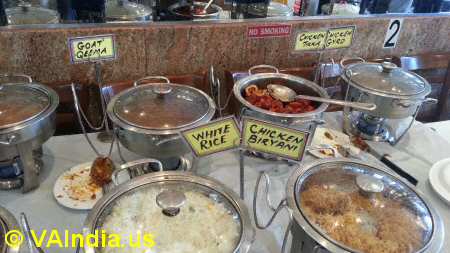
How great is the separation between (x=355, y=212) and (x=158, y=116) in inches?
26.3

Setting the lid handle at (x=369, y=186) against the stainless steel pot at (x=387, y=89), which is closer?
the lid handle at (x=369, y=186)

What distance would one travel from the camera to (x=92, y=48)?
1.44 m

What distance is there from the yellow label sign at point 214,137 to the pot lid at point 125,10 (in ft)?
3.22

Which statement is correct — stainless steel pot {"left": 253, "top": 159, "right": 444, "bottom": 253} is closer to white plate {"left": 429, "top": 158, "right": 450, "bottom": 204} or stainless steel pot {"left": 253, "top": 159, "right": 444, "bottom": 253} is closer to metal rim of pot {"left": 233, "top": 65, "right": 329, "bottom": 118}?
metal rim of pot {"left": 233, "top": 65, "right": 329, "bottom": 118}

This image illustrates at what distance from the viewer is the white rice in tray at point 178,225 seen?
761 millimetres

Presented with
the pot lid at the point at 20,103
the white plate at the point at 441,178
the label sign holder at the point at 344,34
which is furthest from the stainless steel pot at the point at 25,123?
the white plate at the point at 441,178

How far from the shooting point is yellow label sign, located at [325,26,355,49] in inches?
68.7

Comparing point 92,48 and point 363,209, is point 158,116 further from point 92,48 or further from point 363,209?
point 363,209

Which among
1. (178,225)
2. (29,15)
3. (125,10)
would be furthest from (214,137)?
(29,15)

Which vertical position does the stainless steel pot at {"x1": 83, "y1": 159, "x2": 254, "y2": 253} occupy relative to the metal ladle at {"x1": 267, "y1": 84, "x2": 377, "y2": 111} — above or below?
below

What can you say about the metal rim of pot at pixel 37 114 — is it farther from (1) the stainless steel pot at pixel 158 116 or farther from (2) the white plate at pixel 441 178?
(2) the white plate at pixel 441 178

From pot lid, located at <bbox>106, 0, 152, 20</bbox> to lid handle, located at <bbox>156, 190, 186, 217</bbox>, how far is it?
1.14 metres

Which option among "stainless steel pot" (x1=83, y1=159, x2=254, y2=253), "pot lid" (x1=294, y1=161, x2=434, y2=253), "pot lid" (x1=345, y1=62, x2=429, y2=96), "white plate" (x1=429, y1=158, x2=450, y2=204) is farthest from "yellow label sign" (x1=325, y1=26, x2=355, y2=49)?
"stainless steel pot" (x1=83, y1=159, x2=254, y2=253)

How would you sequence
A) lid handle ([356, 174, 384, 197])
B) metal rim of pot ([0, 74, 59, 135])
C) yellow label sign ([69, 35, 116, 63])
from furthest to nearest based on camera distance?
1. yellow label sign ([69, 35, 116, 63])
2. metal rim of pot ([0, 74, 59, 135])
3. lid handle ([356, 174, 384, 197])
